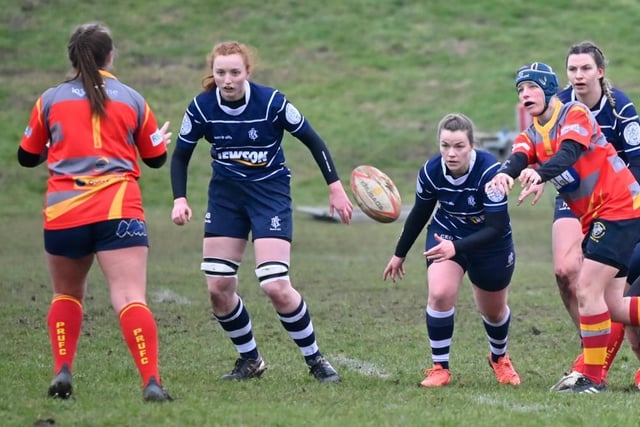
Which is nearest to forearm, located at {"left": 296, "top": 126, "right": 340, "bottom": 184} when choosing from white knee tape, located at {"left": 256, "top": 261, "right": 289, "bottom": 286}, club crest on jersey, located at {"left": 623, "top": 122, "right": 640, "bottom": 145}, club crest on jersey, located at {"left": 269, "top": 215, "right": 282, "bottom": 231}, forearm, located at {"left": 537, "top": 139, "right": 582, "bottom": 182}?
club crest on jersey, located at {"left": 269, "top": 215, "right": 282, "bottom": 231}

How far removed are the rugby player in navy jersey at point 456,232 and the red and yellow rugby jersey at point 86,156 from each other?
6.32ft

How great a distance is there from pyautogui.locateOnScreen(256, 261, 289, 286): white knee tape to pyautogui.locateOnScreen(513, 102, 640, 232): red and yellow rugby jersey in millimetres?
1558

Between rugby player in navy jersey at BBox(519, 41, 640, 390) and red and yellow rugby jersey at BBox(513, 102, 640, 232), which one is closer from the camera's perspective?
red and yellow rugby jersey at BBox(513, 102, 640, 232)

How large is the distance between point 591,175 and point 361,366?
84.7 inches

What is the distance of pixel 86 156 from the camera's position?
6.12m

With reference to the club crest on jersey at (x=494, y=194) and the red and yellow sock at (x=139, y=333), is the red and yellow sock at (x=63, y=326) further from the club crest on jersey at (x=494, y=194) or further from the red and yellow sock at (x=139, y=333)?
the club crest on jersey at (x=494, y=194)

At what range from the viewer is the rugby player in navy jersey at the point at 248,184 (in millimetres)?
7328

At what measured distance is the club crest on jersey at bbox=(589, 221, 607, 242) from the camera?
6941mm

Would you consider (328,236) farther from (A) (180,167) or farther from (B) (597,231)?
(B) (597,231)

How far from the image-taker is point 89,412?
593 centimetres

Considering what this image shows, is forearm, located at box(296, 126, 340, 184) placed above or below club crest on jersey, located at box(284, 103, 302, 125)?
below

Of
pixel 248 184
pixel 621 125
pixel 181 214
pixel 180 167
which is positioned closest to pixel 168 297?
pixel 180 167

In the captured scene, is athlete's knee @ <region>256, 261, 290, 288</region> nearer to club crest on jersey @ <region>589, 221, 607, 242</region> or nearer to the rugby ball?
the rugby ball

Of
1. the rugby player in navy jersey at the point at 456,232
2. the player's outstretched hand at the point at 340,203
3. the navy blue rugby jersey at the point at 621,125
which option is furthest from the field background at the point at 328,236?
the navy blue rugby jersey at the point at 621,125
